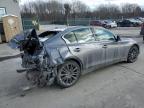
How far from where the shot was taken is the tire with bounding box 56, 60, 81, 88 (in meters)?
4.78

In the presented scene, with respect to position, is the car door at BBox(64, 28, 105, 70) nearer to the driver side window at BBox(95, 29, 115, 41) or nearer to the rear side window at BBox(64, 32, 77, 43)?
the rear side window at BBox(64, 32, 77, 43)

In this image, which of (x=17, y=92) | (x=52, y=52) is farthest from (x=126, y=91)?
(x=17, y=92)

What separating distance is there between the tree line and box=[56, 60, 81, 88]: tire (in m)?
52.5

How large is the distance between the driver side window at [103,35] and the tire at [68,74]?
3.94 feet

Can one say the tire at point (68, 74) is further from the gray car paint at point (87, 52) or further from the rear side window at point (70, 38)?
the rear side window at point (70, 38)

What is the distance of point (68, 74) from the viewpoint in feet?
16.2

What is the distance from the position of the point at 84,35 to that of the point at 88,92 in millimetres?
1665

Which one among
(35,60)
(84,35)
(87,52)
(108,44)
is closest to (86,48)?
(87,52)

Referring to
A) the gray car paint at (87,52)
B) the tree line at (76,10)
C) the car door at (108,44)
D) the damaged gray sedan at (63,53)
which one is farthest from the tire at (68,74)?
the tree line at (76,10)

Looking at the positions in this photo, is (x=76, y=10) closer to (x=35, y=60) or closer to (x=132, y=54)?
(x=132, y=54)

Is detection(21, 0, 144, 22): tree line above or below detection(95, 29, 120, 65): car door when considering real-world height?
above

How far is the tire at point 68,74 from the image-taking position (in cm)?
478

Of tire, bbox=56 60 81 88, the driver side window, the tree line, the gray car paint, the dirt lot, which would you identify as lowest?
the dirt lot

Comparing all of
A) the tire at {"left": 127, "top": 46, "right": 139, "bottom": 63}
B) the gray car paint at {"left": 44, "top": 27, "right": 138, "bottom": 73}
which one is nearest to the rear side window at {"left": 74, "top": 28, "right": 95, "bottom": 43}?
the gray car paint at {"left": 44, "top": 27, "right": 138, "bottom": 73}
